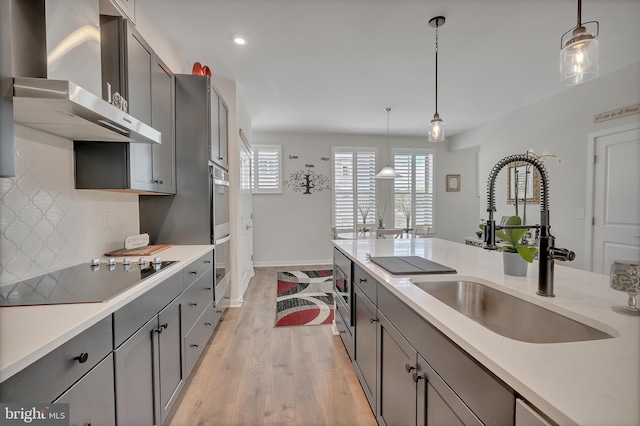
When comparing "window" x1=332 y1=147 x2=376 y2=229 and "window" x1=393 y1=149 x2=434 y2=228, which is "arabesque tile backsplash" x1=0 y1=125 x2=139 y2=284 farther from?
"window" x1=393 y1=149 x2=434 y2=228

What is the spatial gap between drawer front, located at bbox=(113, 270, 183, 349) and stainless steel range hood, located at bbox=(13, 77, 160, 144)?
2.69 feet

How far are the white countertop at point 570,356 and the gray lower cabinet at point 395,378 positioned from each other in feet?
0.75

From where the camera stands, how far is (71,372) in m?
0.83

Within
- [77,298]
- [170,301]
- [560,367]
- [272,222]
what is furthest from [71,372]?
[272,222]

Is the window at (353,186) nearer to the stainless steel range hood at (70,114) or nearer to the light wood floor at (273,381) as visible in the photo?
the light wood floor at (273,381)

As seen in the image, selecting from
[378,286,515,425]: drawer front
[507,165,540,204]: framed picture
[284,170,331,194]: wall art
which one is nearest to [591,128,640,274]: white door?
[507,165,540,204]: framed picture

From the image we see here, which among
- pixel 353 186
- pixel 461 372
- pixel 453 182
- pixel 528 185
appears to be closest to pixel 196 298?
pixel 461 372

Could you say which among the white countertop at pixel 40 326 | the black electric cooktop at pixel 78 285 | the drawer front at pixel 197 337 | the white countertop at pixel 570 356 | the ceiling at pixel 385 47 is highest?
the ceiling at pixel 385 47

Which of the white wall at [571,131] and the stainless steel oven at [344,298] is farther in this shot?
the white wall at [571,131]

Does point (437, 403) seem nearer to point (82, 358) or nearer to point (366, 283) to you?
point (366, 283)

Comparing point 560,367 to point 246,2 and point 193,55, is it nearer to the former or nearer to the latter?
point 246,2

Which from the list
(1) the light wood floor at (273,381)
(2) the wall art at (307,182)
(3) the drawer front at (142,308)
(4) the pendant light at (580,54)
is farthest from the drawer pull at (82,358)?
(2) the wall art at (307,182)

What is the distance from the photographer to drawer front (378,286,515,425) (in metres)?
0.60

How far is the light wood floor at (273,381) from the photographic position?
63.9 inches
